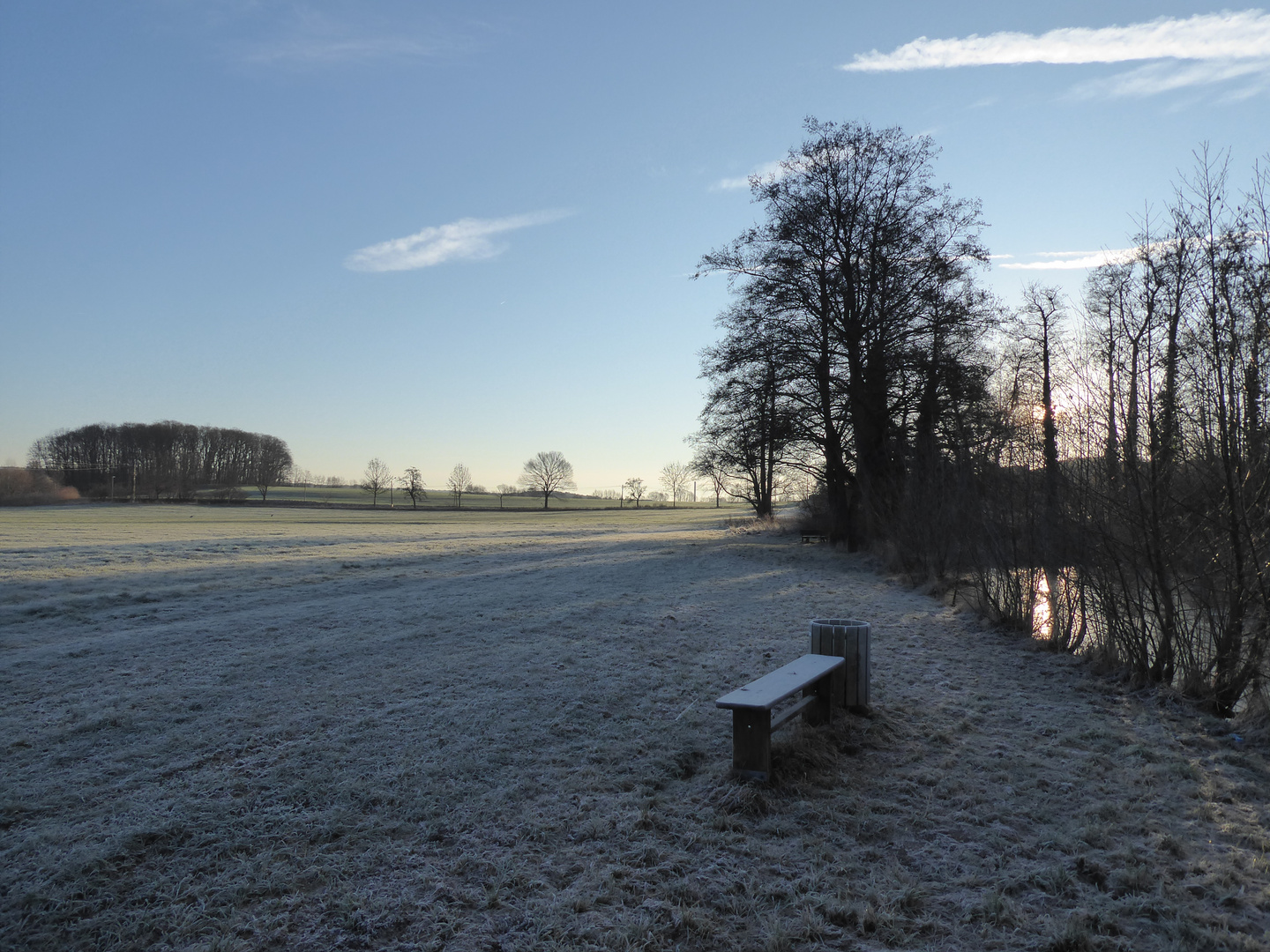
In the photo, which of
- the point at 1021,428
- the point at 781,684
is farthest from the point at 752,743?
the point at 1021,428

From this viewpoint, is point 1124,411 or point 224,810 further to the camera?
point 1124,411

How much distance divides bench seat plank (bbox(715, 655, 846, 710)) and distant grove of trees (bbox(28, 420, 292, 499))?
285 feet

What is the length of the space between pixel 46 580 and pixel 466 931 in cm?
1390

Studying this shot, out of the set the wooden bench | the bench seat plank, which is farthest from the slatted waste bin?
the wooden bench

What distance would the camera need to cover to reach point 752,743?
15.1 feet

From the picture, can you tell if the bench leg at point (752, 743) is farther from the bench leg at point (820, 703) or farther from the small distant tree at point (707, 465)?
the small distant tree at point (707, 465)

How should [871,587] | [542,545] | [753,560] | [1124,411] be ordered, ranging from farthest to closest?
[542,545] → [753,560] → [871,587] → [1124,411]

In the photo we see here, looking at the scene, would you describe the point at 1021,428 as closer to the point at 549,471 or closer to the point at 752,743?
the point at 752,743

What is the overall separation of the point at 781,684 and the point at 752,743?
0.49 meters

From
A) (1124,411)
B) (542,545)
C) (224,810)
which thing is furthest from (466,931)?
(542,545)

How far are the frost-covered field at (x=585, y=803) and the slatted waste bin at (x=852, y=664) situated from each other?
218 millimetres

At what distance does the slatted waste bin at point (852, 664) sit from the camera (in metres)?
5.99

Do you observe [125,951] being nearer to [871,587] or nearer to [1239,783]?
[1239,783]

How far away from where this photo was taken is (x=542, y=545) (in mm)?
25156
